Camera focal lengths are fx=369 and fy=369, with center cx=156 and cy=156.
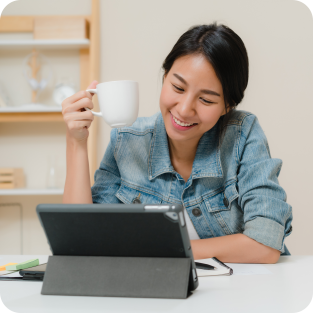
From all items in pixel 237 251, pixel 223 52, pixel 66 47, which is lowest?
pixel 237 251

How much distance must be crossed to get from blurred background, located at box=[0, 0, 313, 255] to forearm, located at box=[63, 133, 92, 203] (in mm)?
1052

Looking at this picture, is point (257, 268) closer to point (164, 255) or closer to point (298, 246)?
point (164, 255)

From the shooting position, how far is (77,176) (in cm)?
111

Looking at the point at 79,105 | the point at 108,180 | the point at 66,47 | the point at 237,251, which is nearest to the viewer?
the point at 237,251

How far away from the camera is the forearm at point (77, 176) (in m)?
1.11

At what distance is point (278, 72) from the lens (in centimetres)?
223

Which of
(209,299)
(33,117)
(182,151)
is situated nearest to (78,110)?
(182,151)

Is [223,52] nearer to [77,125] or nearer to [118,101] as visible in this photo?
[118,101]

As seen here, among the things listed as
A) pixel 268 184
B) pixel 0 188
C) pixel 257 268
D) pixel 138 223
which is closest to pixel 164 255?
pixel 138 223

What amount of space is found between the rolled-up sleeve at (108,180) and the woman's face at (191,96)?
262 millimetres

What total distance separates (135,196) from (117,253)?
548mm

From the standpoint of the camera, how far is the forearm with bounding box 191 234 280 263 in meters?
0.91

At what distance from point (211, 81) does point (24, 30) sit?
1.77 metres

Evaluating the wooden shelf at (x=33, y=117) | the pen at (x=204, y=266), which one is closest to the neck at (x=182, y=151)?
the pen at (x=204, y=266)
